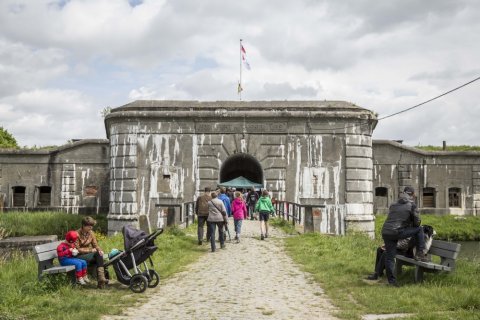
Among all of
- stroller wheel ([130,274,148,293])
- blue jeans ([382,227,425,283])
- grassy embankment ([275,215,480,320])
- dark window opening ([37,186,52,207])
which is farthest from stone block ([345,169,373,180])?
dark window opening ([37,186,52,207])

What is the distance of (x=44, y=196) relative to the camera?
28.5m

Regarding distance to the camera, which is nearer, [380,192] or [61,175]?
[61,175]

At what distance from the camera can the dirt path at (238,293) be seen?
7344 mm

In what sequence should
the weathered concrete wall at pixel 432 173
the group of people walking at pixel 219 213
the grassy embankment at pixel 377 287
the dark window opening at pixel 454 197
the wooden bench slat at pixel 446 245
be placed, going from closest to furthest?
the grassy embankment at pixel 377 287 → the wooden bench slat at pixel 446 245 → the group of people walking at pixel 219 213 → the weathered concrete wall at pixel 432 173 → the dark window opening at pixel 454 197

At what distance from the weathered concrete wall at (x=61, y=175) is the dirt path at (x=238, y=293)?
16755mm

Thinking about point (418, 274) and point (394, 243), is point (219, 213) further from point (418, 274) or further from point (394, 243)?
point (418, 274)

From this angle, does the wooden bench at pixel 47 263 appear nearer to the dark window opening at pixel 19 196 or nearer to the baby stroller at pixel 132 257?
the baby stroller at pixel 132 257

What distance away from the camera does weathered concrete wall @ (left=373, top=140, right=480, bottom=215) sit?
28016 millimetres

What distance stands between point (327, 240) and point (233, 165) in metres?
11.9

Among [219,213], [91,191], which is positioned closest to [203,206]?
[219,213]

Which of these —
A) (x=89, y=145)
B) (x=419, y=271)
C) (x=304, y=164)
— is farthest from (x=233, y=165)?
(x=419, y=271)

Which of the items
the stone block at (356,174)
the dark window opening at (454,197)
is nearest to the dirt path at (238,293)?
the stone block at (356,174)

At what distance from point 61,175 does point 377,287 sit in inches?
877

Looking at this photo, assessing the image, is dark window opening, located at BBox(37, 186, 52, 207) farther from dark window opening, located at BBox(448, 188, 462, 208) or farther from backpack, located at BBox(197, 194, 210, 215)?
dark window opening, located at BBox(448, 188, 462, 208)
